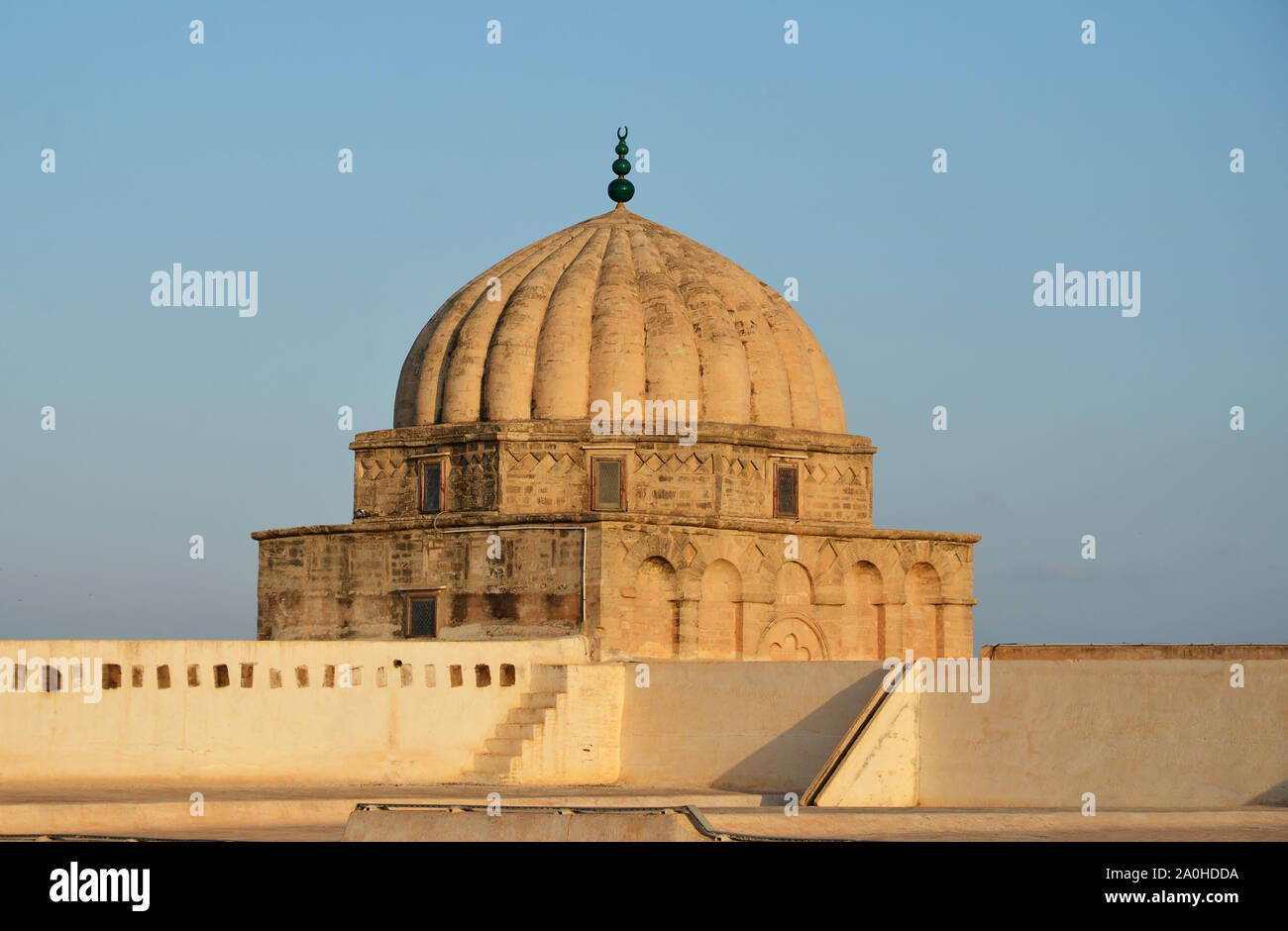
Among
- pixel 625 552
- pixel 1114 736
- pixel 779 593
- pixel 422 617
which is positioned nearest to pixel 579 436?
pixel 625 552

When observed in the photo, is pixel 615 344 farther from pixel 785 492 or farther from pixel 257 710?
pixel 257 710

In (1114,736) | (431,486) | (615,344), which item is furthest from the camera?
(431,486)

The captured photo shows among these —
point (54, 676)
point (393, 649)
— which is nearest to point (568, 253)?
point (393, 649)

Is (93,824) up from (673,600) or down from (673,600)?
down

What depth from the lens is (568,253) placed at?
96.9 ft

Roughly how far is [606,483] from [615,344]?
1861 mm

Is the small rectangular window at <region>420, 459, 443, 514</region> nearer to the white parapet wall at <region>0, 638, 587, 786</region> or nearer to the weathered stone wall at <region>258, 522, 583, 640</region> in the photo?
the weathered stone wall at <region>258, 522, 583, 640</region>

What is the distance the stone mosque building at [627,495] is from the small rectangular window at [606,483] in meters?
0.03

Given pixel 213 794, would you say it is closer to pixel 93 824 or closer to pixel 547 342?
pixel 93 824

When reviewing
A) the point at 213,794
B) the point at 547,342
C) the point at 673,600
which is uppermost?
the point at 547,342

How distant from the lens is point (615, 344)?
91.2 ft
